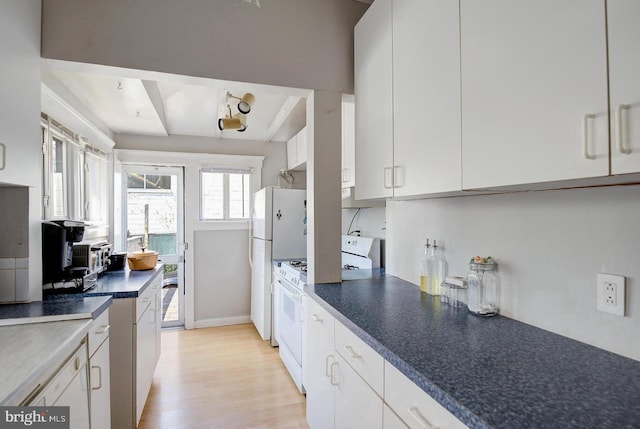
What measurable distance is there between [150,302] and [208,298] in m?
1.64

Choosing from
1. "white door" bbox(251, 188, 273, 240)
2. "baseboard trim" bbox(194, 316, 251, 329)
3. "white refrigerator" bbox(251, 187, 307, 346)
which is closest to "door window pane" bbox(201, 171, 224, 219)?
"white door" bbox(251, 188, 273, 240)

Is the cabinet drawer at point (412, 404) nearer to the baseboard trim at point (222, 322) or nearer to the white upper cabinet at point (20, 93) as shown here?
the white upper cabinet at point (20, 93)

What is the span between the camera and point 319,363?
5.54 feet

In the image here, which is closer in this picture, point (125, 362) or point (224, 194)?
point (125, 362)

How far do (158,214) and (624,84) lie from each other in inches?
165

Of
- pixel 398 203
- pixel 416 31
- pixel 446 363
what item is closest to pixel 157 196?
pixel 398 203

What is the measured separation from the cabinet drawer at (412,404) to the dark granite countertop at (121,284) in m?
1.65

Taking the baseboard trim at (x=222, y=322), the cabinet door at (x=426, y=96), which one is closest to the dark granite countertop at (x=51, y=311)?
the cabinet door at (x=426, y=96)

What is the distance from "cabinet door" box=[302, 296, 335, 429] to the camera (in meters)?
1.55

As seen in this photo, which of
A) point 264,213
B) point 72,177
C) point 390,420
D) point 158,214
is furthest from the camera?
point 158,214

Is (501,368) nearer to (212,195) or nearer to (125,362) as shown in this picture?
(125,362)

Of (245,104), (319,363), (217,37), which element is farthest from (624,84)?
(245,104)

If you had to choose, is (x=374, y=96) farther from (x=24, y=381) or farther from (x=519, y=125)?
(x=24, y=381)

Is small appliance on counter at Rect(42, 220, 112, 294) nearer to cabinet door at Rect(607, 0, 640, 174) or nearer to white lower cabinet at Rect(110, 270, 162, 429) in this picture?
white lower cabinet at Rect(110, 270, 162, 429)
